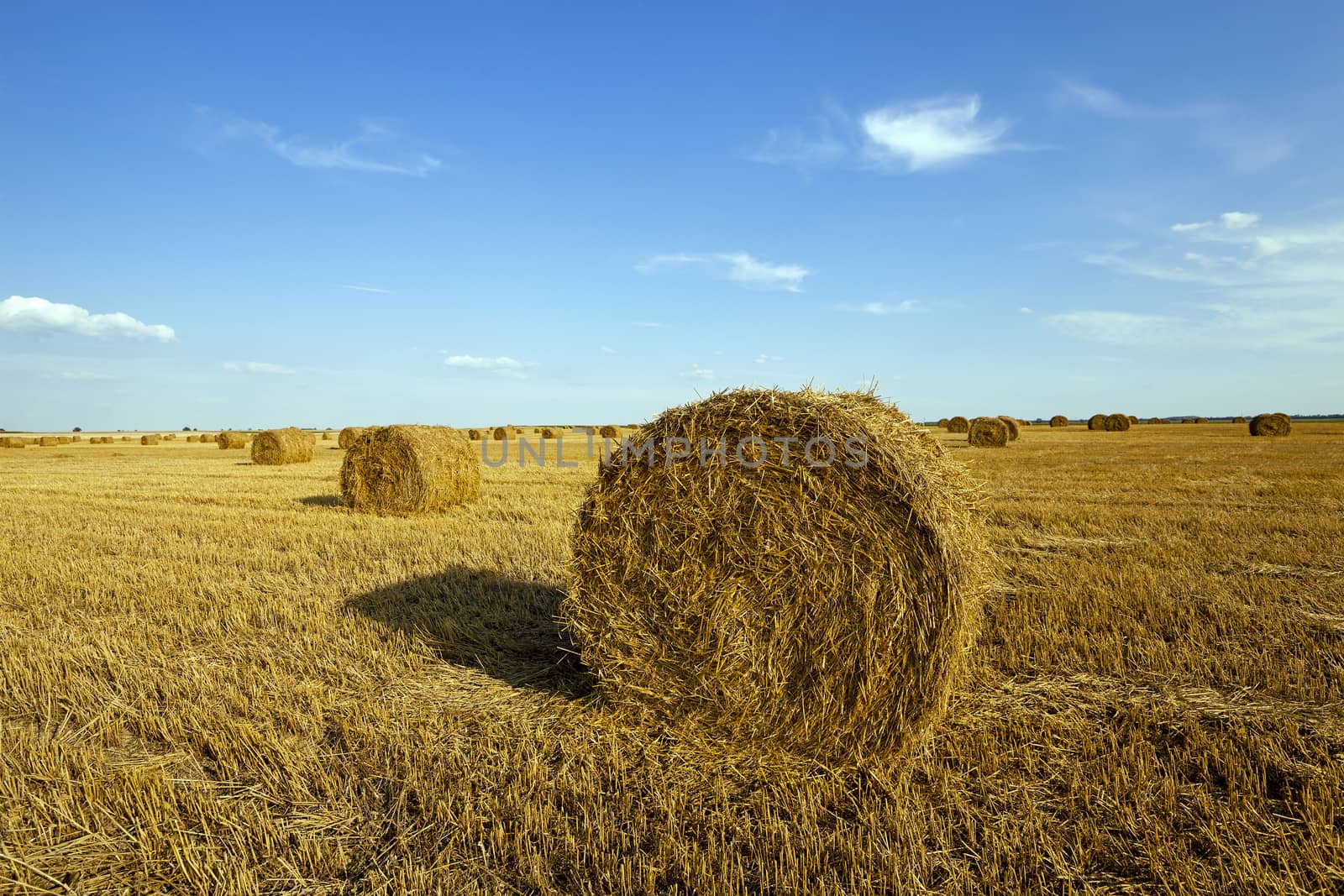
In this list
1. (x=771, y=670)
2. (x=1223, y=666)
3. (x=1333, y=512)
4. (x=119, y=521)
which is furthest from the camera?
(x=119, y=521)

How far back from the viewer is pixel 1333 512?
1052 cm

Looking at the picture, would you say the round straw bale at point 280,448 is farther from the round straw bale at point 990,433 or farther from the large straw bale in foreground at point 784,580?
the round straw bale at point 990,433

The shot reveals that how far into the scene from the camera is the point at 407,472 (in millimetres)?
12477

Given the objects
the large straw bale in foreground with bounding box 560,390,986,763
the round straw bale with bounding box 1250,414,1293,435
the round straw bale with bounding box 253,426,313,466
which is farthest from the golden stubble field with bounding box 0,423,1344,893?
the round straw bale with bounding box 1250,414,1293,435

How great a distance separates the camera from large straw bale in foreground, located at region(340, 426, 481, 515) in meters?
12.4


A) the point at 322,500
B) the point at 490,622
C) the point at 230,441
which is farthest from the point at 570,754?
the point at 230,441

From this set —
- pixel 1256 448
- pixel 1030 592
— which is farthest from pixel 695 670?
pixel 1256 448

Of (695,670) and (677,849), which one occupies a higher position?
(695,670)

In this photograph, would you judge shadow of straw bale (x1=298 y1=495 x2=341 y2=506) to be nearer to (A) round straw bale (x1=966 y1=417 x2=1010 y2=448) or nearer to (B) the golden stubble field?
(B) the golden stubble field

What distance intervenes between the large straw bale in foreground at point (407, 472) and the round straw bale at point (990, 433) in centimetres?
2404

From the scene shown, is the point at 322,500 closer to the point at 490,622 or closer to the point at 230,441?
the point at 490,622

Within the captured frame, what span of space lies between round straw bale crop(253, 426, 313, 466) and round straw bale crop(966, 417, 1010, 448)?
25838 mm

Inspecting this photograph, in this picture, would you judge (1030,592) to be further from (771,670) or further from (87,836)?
(87,836)

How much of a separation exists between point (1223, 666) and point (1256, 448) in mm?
25909
